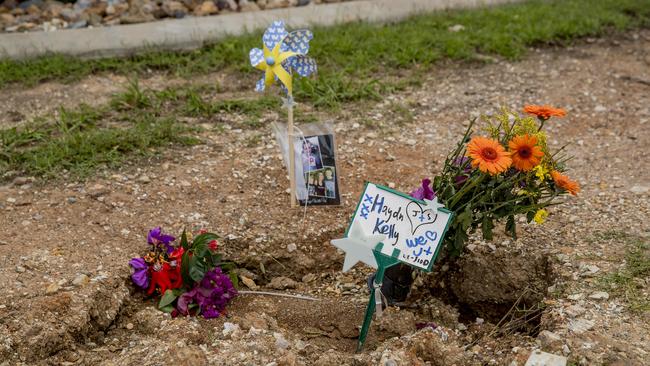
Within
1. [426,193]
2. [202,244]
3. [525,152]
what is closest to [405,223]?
[426,193]

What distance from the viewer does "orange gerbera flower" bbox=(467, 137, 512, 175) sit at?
110 inches

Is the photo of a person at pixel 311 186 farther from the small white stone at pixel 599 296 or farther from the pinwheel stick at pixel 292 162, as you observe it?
the small white stone at pixel 599 296

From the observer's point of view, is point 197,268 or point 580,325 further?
point 197,268

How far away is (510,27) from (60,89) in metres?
3.15

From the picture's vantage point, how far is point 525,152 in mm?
2914

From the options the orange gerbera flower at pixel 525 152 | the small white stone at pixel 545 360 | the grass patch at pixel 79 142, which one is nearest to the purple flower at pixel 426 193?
the orange gerbera flower at pixel 525 152

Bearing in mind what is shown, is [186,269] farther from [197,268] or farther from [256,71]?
[256,71]

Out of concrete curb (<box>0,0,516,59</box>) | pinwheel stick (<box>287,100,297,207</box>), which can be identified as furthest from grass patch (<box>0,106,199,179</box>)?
concrete curb (<box>0,0,516,59</box>)

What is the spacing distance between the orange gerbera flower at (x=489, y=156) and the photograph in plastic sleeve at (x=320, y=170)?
1.01 metres

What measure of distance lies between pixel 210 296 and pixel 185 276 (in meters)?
0.13

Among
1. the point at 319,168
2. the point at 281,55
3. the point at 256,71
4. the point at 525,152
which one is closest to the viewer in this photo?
the point at 525,152

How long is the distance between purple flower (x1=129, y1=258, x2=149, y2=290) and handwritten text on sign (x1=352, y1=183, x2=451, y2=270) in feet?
3.02

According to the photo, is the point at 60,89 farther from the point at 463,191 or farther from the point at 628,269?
the point at 628,269

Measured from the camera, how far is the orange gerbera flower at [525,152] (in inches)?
114
